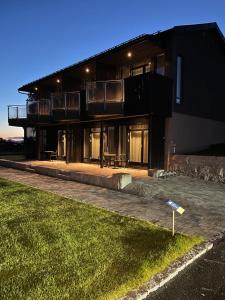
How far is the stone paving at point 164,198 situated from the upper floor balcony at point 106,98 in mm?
4778

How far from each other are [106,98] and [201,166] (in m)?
6.30

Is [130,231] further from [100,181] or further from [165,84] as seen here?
[165,84]

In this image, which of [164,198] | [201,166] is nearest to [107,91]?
[201,166]

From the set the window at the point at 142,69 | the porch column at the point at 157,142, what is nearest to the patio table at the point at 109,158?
the porch column at the point at 157,142

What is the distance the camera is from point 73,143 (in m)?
21.3

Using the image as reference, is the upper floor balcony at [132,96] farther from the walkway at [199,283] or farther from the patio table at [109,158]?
the walkway at [199,283]

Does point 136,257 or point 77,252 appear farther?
point 77,252

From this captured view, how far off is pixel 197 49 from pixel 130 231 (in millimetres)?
14639

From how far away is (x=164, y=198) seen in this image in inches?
402

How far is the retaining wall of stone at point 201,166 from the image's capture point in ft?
43.2

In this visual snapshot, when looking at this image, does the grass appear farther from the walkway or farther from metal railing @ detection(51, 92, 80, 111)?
metal railing @ detection(51, 92, 80, 111)

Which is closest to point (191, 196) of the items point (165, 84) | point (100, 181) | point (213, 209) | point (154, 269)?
point (213, 209)

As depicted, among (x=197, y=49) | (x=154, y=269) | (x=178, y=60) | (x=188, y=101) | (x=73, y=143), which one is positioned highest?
(x=197, y=49)

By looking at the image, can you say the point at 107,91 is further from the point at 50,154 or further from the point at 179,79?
the point at 50,154
